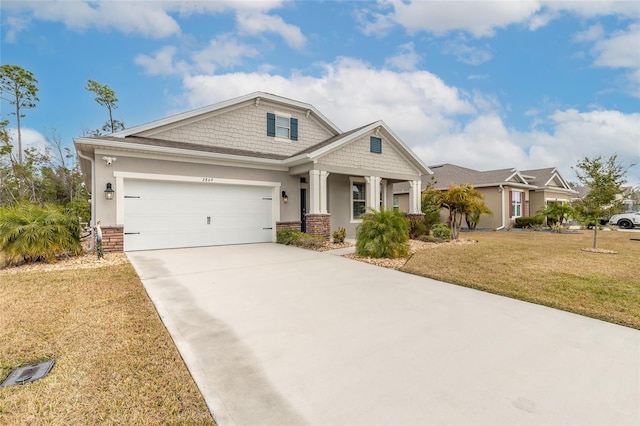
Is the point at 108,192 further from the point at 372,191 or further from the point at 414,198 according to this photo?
the point at 414,198

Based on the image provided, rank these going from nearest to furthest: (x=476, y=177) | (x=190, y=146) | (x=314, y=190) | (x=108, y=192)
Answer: (x=108, y=192)
(x=190, y=146)
(x=314, y=190)
(x=476, y=177)

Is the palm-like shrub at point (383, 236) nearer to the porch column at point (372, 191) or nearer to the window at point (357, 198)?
the porch column at point (372, 191)

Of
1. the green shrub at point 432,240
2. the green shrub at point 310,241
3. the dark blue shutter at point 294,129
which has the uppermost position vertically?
the dark blue shutter at point 294,129

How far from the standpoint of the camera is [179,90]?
17609mm

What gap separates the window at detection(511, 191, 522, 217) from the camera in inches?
801

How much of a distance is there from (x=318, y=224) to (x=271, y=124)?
5151 mm

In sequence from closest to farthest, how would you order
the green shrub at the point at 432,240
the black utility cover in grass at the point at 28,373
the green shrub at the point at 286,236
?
1. the black utility cover in grass at the point at 28,373
2. the green shrub at the point at 286,236
3. the green shrub at the point at 432,240

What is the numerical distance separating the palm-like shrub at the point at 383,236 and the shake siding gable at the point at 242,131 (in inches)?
248

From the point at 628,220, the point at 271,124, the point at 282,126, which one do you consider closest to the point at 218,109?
the point at 271,124

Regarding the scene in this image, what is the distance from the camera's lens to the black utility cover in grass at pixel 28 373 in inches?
99.6

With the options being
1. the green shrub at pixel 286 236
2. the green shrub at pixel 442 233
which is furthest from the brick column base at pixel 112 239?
the green shrub at pixel 442 233

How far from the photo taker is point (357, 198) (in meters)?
14.8

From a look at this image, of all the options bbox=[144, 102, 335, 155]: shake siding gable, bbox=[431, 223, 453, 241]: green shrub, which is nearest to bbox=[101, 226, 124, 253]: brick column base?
bbox=[144, 102, 335, 155]: shake siding gable

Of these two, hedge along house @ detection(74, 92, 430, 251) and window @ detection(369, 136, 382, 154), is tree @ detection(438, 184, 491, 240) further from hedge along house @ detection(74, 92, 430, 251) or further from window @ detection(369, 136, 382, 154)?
window @ detection(369, 136, 382, 154)
